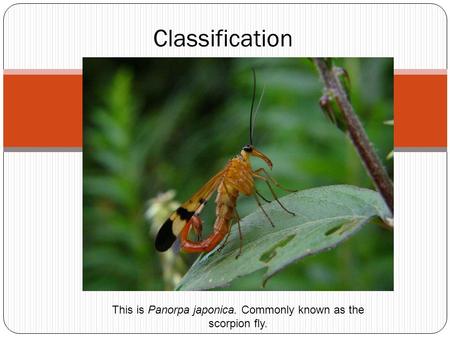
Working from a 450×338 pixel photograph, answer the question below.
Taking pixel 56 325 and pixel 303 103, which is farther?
pixel 303 103

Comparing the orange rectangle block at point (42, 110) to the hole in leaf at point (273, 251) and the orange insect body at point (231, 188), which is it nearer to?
the orange insect body at point (231, 188)

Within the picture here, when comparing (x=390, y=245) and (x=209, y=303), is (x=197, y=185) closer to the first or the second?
(x=390, y=245)

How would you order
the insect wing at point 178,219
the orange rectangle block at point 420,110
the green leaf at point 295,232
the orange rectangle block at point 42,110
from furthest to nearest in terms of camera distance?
1. the orange rectangle block at point 42,110
2. the orange rectangle block at point 420,110
3. the insect wing at point 178,219
4. the green leaf at point 295,232

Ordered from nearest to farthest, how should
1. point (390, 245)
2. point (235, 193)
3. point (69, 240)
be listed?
1. point (235, 193)
2. point (69, 240)
3. point (390, 245)

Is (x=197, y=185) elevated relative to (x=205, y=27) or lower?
lower

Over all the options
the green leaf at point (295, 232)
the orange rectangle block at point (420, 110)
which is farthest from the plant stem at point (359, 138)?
the orange rectangle block at point (420, 110)

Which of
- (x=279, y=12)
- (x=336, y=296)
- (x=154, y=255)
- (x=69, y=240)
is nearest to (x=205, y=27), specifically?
(x=279, y=12)

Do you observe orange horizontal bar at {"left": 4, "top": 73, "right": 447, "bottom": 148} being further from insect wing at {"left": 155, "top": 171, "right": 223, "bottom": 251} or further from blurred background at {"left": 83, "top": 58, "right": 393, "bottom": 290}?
insect wing at {"left": 155, "top": 171, "right": 223, "bottom": 251}
